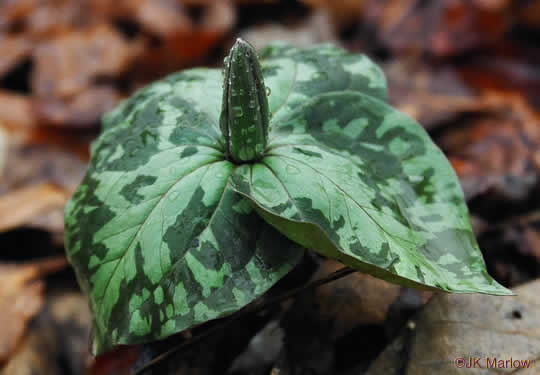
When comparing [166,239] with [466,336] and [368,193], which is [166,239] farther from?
[466,336]

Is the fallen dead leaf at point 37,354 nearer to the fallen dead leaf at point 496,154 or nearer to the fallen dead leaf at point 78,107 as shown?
the fallen dead leaf at point 78,107

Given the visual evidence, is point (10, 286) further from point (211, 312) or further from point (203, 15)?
point (203, 15)

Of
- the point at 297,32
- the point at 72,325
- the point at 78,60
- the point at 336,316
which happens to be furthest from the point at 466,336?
the point at 78,60

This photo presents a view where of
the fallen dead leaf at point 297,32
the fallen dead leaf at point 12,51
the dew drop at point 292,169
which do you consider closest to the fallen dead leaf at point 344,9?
the fallen dead leaf at point 297,32

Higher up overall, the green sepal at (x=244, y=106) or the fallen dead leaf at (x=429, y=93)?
the green sepal at (x=244, y=106)

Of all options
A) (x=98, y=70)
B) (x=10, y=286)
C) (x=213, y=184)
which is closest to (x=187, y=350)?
(x=213, y=184)

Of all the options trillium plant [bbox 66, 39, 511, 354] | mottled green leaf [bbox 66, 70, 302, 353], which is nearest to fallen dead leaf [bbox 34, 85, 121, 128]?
trillium plant [bbox 66, 39, 511, 354]
